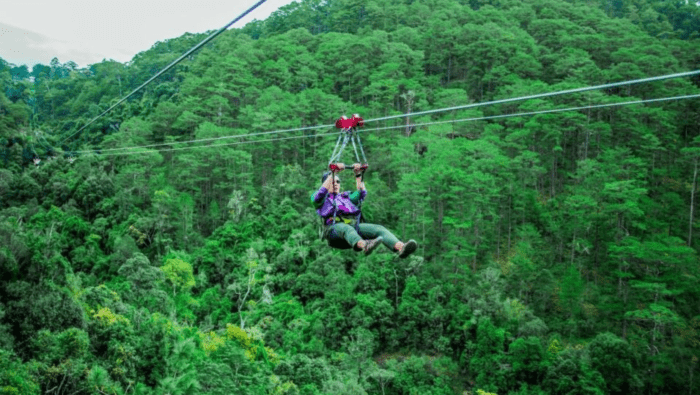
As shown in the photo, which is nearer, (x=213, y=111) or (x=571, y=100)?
(x=571, y=100)

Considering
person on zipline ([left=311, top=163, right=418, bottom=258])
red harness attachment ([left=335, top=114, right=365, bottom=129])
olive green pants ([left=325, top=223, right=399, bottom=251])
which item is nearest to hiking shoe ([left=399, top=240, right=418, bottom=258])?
olive green pants ([left=325, top=223, right=399, bottom=251])

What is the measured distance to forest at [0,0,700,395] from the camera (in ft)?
42.4

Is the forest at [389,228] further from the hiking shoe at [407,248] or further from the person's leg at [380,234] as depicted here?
the hiking shoe at [407,248]

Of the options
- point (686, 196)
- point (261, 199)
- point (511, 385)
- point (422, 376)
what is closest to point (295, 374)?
point (422, 376)

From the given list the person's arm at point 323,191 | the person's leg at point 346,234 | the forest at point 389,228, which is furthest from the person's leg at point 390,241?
the forest at point 389,228

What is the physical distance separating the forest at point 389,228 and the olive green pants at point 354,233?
6.41m

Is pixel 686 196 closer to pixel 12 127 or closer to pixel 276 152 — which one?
pixel 276 152

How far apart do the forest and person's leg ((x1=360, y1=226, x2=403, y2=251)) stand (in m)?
6.51

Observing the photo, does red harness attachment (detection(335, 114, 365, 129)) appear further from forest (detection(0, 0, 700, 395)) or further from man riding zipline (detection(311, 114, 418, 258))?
forest (detection(0, 0, 700, 395))

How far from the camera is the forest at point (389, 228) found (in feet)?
42.4

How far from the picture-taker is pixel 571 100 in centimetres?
2295

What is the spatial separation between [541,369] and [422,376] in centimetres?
338

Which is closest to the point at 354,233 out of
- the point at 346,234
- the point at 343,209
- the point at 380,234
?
the point at 346,234

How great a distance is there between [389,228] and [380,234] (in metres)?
16.4
